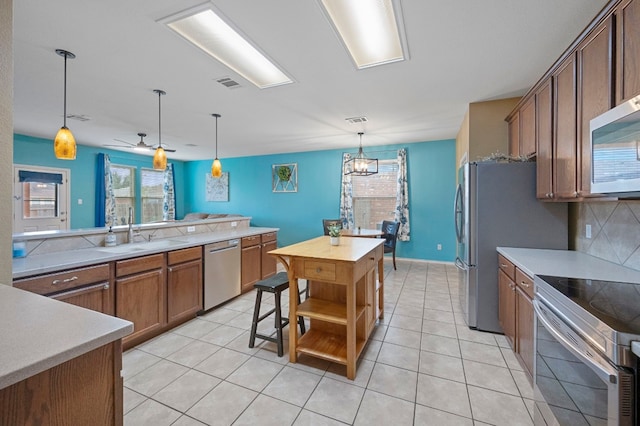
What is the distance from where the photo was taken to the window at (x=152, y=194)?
7.40 m

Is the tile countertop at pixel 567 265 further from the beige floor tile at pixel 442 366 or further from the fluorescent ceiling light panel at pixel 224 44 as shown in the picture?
the fluorescent ceiling light panel at pixel 224 44

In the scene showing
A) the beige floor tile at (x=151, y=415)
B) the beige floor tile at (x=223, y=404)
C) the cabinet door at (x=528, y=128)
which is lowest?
the beige floor tile at (x=151, y=415)

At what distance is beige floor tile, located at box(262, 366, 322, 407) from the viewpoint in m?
1.85

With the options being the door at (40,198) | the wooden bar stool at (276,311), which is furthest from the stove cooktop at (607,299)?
the door at (40,198)

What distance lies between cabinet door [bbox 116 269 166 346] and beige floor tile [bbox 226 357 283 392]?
107cm

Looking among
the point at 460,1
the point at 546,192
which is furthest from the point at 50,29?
the point at 546,192

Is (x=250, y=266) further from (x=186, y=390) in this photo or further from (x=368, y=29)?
(x=368, y=29)

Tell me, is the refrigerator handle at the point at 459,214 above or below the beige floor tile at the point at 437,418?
above

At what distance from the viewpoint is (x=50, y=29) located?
2.01m

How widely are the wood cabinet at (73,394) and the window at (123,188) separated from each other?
276 inches

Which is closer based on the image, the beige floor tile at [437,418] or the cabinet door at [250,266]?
the beige floor tile at [437,418]

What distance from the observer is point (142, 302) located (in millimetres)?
2508

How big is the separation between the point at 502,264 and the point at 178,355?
3.07m

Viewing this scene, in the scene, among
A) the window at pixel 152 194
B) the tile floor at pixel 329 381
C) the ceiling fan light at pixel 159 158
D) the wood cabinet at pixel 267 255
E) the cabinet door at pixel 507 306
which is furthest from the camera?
the window at pixel 152 194
